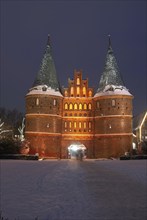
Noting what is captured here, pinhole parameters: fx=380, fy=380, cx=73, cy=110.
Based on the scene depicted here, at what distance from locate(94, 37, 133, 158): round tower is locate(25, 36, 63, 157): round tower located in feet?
19.2

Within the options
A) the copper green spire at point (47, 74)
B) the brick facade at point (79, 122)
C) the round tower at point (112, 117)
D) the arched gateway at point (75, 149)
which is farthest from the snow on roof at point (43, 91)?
the arched gateway at point (75, 149)

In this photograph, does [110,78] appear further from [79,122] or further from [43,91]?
[43,91]

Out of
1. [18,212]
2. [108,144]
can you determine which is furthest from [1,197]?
[108,144]

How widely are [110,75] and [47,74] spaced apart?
9.41 metres

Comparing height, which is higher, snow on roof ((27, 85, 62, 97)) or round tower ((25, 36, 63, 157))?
snow on roof ((27, 85, 62, 97))

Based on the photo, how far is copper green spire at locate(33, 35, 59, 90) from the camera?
56.3m

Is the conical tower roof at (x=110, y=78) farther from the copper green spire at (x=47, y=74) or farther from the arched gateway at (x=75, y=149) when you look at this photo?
the arched gateway at (x=75, y=149)

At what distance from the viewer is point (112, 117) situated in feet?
178

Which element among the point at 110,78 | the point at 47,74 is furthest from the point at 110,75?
the point at 47,74

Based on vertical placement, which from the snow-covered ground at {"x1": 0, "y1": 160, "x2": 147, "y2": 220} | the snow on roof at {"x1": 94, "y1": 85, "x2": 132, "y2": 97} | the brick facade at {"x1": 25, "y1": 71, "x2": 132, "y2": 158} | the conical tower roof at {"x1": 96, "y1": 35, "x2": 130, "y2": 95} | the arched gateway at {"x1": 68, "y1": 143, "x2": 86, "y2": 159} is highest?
the conical tower roof at {"x1": 96, "y1": 35, "x2": 130, "y2": 95}

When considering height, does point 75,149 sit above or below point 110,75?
below

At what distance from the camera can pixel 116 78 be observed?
56688 millimetres

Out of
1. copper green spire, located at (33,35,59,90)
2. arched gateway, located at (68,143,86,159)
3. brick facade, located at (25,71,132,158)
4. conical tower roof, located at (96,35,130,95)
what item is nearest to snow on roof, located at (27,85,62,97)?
brick facade, located at (25,71,132,158)

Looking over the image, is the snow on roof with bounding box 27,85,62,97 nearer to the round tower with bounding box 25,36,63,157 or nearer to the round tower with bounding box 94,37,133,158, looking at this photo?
Answer: the round tower with bounding box 25,36,63,157
